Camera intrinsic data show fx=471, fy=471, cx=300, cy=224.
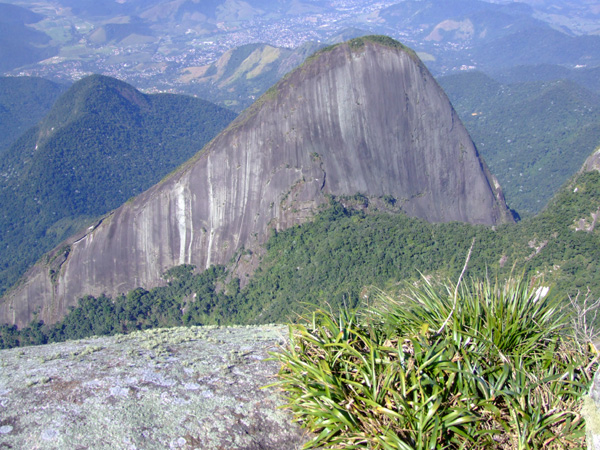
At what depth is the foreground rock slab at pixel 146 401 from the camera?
513 cm

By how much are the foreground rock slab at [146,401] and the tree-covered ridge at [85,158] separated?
56627mm

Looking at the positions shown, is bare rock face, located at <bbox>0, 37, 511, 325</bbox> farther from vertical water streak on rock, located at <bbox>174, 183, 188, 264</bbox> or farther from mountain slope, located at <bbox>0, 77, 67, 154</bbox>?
mountain slope, located at <bbox>0, 77, 67, 154</bbox>

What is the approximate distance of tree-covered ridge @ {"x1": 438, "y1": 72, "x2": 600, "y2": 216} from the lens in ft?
218

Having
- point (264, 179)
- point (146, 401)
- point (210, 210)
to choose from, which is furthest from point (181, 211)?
point (146, 401)

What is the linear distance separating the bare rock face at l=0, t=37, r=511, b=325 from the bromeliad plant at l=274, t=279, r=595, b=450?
31114 millimetres

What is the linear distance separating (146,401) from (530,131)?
9063cm

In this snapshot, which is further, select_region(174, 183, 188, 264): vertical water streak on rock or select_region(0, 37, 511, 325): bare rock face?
select_region(0, 37, 511, 325): bare rock face

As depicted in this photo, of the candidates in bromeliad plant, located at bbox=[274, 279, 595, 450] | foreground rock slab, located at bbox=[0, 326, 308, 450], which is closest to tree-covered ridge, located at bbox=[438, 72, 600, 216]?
bromeliad plant, located at bbox=[274, 279, 595, 450]

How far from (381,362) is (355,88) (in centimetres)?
Result: 3546

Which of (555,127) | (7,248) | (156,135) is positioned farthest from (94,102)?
(555,127)

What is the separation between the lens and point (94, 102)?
91.9 metres

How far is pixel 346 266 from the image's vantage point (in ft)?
102

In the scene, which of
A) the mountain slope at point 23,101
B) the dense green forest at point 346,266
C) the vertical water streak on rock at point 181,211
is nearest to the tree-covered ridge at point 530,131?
the dense green forest at point 346,266

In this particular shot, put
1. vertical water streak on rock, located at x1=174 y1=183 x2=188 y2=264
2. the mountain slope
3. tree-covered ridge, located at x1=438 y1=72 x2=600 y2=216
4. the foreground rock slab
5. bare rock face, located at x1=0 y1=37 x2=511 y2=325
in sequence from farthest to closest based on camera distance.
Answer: the mountain slope, tree-covered ridge, located at x1=438 y1=72 x2=600 y2=216, bare rock face, located at x1=0 y1=37 x2=511 y2=325, vertical water streak on rock, located at x1=174 y1=183 x2=188 y2=264, the foreground rock slab
